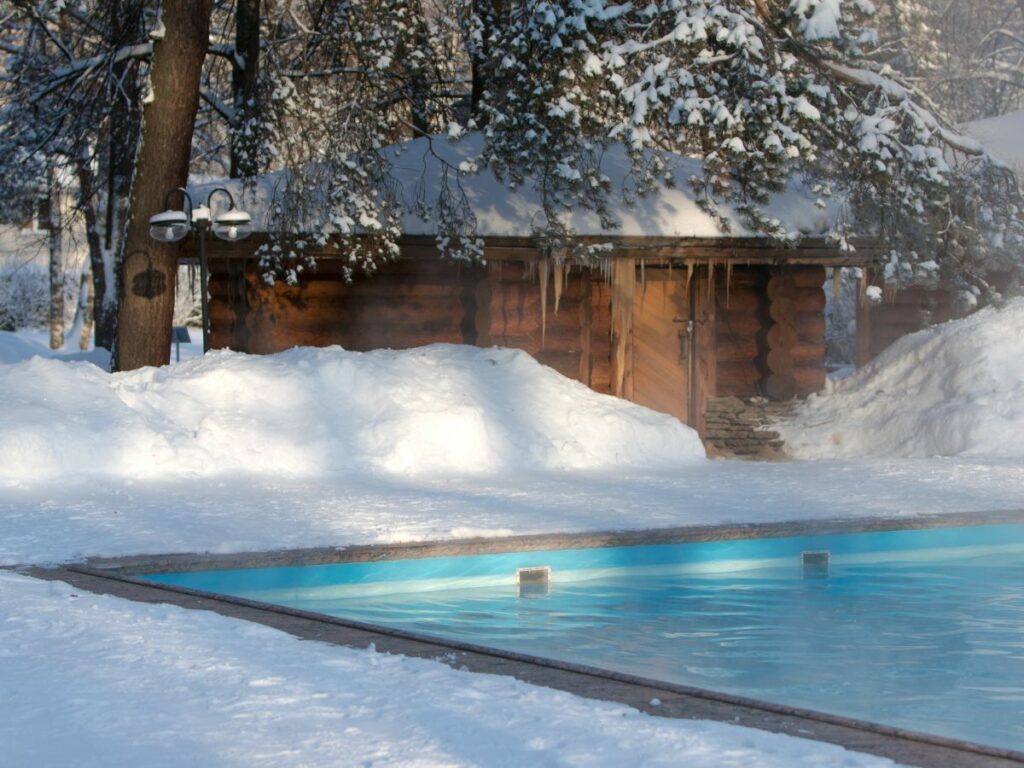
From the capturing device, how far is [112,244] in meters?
23.8

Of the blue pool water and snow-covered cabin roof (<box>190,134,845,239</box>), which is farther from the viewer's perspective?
snow-covered cabin roof (<box>190,134,845,239</box>)

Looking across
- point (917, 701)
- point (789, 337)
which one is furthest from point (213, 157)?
point (917, 701)

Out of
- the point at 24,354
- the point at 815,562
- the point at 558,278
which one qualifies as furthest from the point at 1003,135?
the point at 24,354

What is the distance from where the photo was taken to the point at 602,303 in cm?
1700

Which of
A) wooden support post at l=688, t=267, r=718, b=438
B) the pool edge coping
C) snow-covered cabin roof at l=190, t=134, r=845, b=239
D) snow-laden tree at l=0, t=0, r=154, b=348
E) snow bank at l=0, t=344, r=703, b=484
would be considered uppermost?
snow-laden tree at l=0, t=0, r=154, b=348

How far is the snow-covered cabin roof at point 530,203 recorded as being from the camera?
15484 mm

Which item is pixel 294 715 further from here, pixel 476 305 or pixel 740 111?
pixel 476 305

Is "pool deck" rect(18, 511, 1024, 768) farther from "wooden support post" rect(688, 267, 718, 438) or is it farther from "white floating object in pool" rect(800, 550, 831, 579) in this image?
"wooden support post" rect(688, 267, 718, 438)

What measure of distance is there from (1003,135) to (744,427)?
28.9 ft

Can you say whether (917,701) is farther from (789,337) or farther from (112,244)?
(112,244)

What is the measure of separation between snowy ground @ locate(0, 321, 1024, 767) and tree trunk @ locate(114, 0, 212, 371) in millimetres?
1762

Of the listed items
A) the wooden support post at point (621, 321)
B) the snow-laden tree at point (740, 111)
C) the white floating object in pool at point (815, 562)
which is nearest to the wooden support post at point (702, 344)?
the wooden support post at point (621, 321)

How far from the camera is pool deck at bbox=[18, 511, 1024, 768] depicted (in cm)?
405

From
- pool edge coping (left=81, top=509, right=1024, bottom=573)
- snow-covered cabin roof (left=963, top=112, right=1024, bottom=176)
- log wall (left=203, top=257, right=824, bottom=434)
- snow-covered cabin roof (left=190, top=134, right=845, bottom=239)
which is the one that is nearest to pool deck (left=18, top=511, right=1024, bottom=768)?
pool edge coping (left=81, top=509, right=1024, bottom=573)
